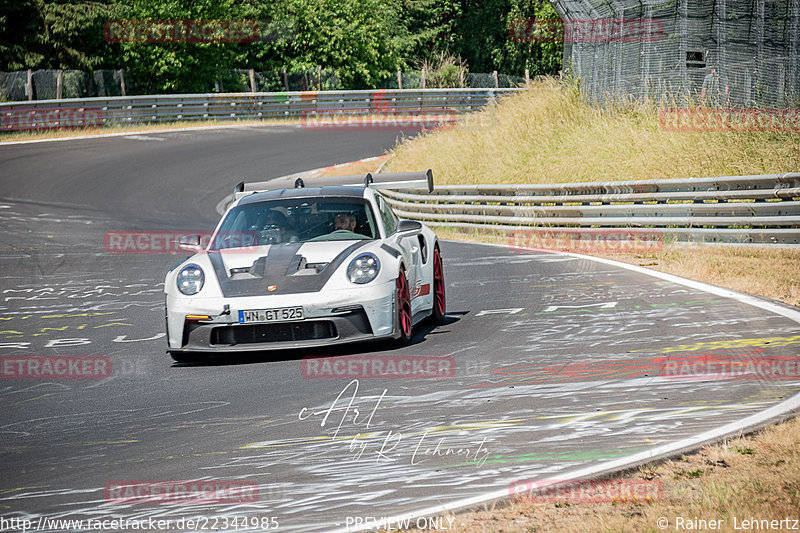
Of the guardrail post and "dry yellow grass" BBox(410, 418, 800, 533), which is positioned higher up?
the guardrail post

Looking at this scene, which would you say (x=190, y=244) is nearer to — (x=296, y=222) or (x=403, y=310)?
(x=296, y=222)

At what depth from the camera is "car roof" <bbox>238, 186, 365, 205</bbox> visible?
9.07 m

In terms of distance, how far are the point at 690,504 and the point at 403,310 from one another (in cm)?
411

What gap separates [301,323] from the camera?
7.46m

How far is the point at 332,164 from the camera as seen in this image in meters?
31.7

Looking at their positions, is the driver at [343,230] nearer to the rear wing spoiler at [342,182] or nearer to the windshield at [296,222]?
the windshield at [296,222]

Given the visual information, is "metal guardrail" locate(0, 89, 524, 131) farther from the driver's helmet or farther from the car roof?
the driver's helmet

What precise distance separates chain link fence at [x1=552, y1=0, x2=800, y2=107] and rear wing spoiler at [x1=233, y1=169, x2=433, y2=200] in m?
8.49

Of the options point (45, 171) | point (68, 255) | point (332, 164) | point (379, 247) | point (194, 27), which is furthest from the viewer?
point (194, 27)

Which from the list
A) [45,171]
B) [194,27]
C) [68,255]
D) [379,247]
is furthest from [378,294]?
[194,27]

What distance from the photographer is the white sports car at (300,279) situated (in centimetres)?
750

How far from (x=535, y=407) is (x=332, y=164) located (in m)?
26.3

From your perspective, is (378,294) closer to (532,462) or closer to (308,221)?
(308,221)

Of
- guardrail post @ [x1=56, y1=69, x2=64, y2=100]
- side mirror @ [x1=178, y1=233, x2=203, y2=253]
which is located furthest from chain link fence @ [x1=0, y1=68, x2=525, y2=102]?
side mirror @ [x1=178, y1=233, x2=203, y2=253]
